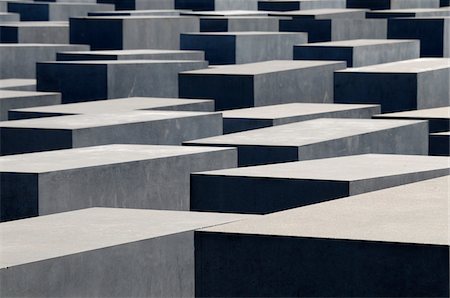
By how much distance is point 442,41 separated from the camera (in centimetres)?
2266

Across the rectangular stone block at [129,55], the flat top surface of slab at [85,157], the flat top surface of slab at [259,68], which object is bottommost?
the flat top surface of slab at [85,157]

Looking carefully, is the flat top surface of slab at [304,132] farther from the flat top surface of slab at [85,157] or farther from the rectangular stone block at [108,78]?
the rectangular stone block at [108,78]

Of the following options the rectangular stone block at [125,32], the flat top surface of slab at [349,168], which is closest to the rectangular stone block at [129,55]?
the rectangular stone block at [125,32]

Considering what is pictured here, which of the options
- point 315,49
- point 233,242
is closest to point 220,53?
point 315,49

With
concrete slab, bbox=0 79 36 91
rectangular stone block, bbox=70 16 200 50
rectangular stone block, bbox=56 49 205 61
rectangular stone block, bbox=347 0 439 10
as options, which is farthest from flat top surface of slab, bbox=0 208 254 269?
rectangular stone block, bbox=347 0 439 10

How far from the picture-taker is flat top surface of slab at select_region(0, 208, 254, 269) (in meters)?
6.41

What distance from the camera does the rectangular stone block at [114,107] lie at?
13.8m

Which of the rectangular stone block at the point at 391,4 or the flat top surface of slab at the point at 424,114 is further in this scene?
the rectangular stone block at the point at 391,4

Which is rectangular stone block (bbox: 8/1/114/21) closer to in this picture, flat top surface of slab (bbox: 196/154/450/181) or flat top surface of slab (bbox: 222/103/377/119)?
flat top surface of slab (bbox: 222/103/377/119)

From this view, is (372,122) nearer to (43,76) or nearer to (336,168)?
(336,168)

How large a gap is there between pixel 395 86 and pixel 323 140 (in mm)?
5530

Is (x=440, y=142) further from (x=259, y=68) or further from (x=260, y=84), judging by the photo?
(x=259, y=68)

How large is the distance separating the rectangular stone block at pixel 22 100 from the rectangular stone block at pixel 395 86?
3.95 meters

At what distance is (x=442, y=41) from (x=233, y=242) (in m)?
18.2
